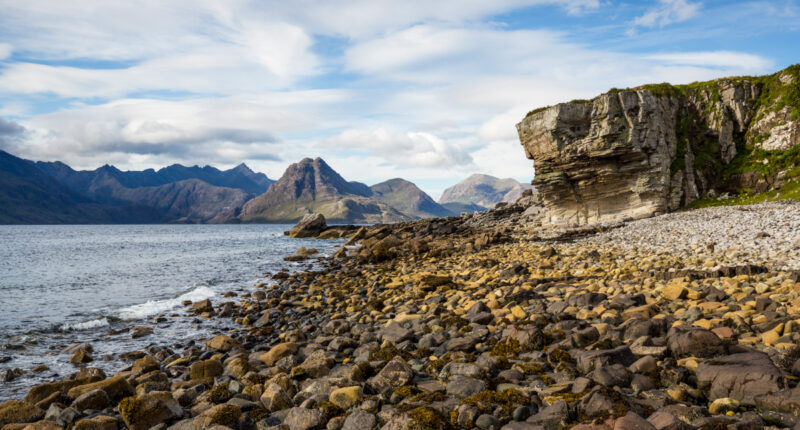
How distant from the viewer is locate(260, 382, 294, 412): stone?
709 centimetres

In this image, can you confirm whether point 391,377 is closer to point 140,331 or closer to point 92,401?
point 92,401

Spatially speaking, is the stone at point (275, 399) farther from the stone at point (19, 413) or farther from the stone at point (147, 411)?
the stone at point (19, 413)

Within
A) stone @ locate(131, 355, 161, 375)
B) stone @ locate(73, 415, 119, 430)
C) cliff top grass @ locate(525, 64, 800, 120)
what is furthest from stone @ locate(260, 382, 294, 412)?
cliff top grass @ locate(525, 64, 800, 120)

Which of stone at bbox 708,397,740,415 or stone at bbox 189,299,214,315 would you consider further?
stone at bbox 189,299,214,315

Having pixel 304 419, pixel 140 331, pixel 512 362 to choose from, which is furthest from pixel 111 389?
pixel 512 362

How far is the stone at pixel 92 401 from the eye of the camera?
7.78 m

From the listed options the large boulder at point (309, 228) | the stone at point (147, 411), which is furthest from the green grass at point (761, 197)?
the large boulder at point (309, 228)

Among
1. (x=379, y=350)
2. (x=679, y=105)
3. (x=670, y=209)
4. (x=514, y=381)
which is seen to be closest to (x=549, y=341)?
(x=514, y=381)

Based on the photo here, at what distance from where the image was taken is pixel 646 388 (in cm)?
599

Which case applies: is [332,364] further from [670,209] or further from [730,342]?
[670,209]

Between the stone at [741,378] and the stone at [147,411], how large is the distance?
330 inches

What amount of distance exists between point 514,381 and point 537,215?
4661 centimetres

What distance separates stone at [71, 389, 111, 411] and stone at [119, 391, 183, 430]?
141 centimetres

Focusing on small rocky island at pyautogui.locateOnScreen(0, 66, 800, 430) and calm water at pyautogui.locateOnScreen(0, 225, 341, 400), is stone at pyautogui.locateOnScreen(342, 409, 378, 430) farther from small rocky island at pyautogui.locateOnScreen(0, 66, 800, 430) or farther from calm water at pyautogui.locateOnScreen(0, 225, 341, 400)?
calm water at pyautogui.locateOnScreen(0, 225, 341, 400)
